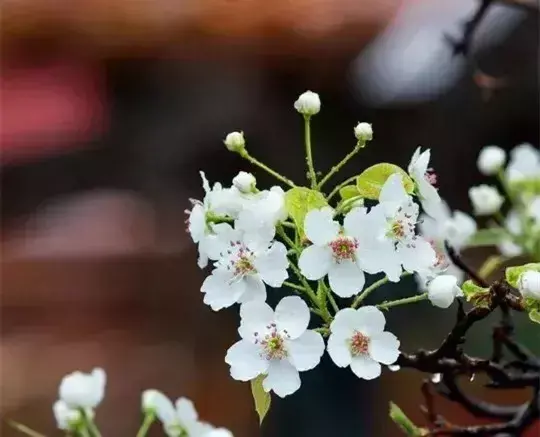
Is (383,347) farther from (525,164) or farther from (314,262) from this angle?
(525,164)

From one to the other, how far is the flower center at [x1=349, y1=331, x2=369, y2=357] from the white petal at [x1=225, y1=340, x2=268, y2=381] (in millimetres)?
30

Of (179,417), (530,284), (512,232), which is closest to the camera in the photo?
(530,284)

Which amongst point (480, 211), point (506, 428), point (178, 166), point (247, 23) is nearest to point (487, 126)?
point (247, 23)

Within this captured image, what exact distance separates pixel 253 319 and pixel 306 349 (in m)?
0.02

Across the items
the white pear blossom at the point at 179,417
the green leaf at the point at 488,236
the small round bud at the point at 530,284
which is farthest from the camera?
the green leaf at the point at 488,236

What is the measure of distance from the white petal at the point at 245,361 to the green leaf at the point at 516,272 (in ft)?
0.29

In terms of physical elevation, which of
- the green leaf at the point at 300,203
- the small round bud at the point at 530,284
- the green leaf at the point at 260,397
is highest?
the green leaf at the point at 300,203

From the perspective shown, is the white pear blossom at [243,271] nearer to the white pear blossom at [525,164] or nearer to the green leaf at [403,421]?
the green leaf at [403,421]

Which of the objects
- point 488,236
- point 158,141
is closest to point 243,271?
point 488,236

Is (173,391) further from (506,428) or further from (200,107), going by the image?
(506,428)

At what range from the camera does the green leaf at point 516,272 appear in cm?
28

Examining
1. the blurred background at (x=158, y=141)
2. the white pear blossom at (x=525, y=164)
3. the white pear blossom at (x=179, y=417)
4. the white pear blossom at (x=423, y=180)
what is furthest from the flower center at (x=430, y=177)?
the blurred background at (x=158, y=141)

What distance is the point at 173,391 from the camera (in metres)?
1.35

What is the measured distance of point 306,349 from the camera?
27 cm
